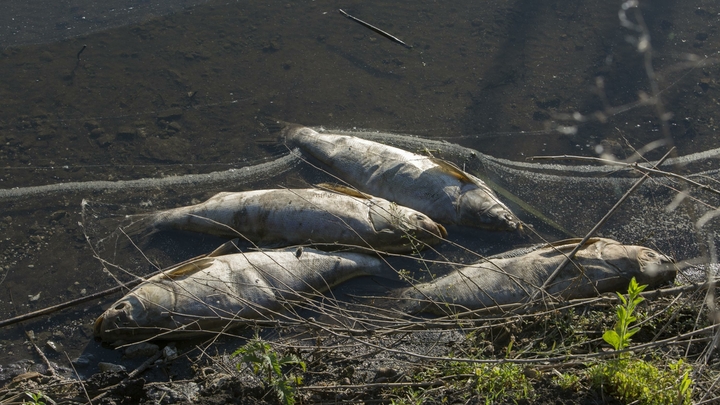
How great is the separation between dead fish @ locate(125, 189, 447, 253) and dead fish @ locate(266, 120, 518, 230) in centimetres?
26

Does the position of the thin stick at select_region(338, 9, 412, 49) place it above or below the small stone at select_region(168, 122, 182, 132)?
above

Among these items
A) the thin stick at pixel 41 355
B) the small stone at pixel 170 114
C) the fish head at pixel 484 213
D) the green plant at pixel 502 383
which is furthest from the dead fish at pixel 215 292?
the small stone at pixel 170 114

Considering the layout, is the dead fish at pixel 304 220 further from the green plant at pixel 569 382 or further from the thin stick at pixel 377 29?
the thin stick at pixel 377 29

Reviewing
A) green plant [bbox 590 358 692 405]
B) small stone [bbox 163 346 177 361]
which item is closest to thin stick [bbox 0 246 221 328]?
small stone [bbox 163 346 177 361]

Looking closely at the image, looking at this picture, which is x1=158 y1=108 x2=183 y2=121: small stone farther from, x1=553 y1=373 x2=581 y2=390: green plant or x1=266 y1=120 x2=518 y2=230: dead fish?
x1=553 y1=373 x2=581 y2=390: green plant

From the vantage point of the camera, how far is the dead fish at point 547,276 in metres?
5.25

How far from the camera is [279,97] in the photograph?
7.99m

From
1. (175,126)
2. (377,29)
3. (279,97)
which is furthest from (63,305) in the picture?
(377,29)

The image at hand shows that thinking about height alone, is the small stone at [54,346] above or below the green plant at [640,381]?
below

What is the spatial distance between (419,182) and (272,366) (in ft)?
9.28

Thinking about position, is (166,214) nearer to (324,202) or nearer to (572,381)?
(324,202)

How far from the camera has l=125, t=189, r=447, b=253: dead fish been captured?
582cm

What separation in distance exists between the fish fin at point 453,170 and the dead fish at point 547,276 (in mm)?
1017

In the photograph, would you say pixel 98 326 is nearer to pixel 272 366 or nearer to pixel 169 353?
pixel 169 353
